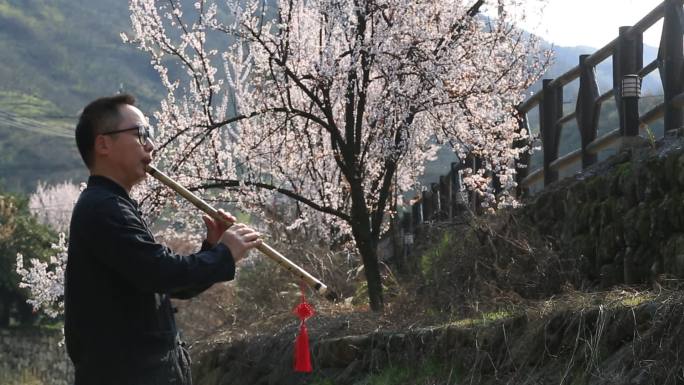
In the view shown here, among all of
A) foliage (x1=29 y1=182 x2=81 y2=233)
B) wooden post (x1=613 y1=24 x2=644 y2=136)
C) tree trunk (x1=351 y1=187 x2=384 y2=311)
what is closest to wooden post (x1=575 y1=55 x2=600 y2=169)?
wooden post (x1=613 y1=24 x2=644 y2=136)

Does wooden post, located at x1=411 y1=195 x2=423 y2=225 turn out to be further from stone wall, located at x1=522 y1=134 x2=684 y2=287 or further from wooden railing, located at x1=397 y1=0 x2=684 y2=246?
stone wall, located at x1=522 y1=134 x2=684 y2=287

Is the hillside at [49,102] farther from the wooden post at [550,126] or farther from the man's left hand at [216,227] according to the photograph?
the man's left hand at [216,227]

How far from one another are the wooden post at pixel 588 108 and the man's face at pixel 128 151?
21.3ft

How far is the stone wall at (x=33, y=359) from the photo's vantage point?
136ft

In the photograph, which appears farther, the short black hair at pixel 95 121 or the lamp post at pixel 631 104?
the lamp post at pixel 631 104

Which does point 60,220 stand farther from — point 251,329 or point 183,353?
point 183,353

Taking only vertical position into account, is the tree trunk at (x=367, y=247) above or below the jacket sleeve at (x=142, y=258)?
above

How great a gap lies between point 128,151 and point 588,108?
674 cm

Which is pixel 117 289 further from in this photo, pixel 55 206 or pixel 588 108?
pixel 55 206

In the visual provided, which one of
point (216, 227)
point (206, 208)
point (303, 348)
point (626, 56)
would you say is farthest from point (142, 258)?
point (626, 56)

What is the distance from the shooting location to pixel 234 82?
1620 cm

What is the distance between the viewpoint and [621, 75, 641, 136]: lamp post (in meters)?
9.09

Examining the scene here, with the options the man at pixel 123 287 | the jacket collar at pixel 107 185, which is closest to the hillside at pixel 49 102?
the jacket collar at pixel 107 185

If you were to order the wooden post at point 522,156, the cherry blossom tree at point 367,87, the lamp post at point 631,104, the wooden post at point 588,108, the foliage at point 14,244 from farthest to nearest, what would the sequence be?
the foliage at point 14,244 < the wooden post at point 522,156 < the cherry blossom tree at point 367,87 < the wooden post at point 588,108 < the lamp post at point 631,104
